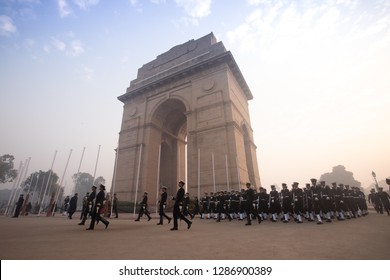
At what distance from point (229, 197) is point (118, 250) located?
32.4 feet

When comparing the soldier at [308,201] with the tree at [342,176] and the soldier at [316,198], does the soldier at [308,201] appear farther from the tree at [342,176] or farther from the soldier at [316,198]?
the tree at [342,176]

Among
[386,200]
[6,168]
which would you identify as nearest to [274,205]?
[386,200]

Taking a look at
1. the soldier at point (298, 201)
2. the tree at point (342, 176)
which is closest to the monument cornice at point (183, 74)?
the soldier at point (298, 201)

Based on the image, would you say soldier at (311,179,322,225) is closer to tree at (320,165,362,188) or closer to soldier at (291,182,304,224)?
soldier at (291,182,304,224)

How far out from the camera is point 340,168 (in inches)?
3378

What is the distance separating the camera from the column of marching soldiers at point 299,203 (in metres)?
9.23

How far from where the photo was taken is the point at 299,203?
368 inches

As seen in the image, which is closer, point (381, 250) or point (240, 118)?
point (381, 250)

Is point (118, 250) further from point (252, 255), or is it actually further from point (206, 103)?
point (206, 103)

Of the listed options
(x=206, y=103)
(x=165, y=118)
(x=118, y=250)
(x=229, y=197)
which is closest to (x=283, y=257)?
(x=118, y=250)

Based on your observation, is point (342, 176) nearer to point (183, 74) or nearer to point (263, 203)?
point (183, 74)

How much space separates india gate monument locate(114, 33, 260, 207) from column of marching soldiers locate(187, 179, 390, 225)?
5259mm

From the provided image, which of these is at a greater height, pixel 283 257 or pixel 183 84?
pixel 183 84
